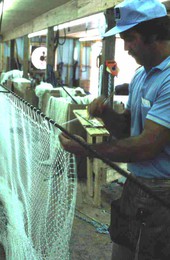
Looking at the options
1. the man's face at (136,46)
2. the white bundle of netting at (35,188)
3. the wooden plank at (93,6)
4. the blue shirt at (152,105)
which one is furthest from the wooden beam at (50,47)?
the man's face at (136,46)

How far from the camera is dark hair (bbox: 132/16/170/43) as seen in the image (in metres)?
1.41

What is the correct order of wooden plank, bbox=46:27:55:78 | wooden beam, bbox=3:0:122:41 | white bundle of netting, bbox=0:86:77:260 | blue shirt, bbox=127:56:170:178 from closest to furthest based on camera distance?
blue shirt, bbox=127:56:170:178 < white bundle of netting, bbox=0:86:77:260 < wooden beam, bbox=3:0:122:41 < wooden plank, bbox=46:27:55:78

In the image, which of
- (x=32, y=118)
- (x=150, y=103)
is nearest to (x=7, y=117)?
(x=32, y=118)

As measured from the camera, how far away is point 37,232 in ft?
6.96

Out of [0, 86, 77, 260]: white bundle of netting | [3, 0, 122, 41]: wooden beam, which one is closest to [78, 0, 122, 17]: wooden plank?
[3, 0, 122, 41]: wooden beam

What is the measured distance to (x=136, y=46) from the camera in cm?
143

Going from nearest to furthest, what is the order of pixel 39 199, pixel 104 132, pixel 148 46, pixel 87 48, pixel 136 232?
pixel 148 46 < pixel 136 232 < pixel 39 199 < pixel 104 132 < pixel 87 48

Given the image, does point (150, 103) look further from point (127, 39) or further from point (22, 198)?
point (22, 198)

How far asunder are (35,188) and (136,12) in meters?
1.17

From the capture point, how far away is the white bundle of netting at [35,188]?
6.40 feet

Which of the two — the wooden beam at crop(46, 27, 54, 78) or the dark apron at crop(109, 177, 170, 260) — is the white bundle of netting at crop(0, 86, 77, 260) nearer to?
the dark apron at crop(109, 177, 170, 260)

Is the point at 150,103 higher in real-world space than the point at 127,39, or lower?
lower

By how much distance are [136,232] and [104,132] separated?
6.09 feet

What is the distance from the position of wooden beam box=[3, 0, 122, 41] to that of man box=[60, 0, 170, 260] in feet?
6.33
